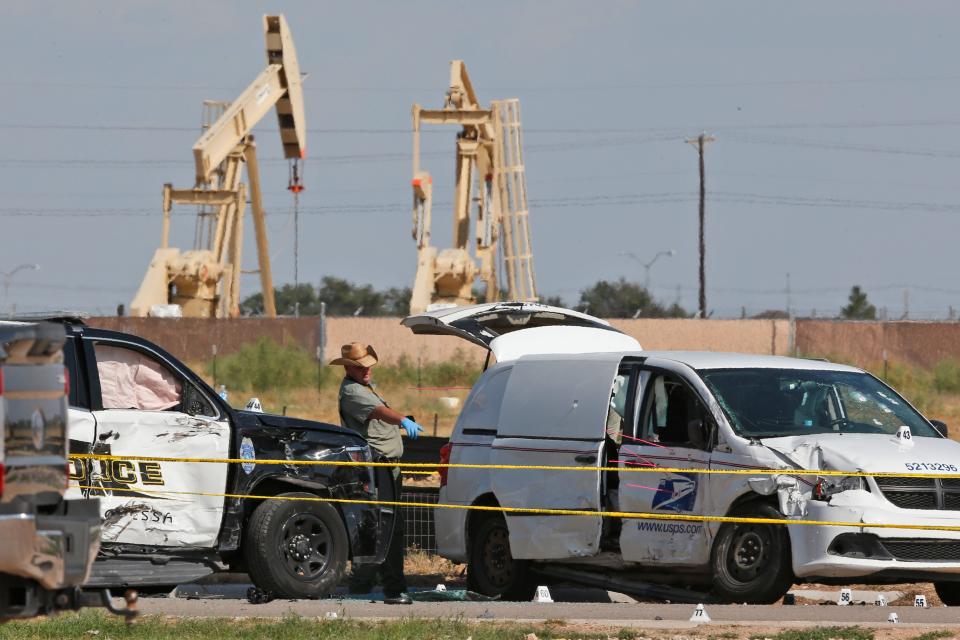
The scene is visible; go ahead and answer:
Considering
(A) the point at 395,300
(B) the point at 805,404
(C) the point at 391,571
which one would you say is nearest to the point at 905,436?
(B) the point at 805,404

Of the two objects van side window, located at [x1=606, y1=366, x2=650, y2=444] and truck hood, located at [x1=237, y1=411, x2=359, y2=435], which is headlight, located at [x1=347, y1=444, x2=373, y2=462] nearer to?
truck hood, located at [x1=237, y1=411, x2=359, y2=435]

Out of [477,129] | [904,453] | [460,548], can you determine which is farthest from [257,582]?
[477,129]

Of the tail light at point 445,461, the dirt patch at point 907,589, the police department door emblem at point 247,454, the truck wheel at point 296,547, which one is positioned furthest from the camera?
the tail light at point 445,461

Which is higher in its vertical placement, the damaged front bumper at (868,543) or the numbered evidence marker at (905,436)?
the numbered evidence marker at (905,436)

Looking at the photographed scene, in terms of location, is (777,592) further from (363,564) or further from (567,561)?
(363,564)

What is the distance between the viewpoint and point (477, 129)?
65.2 meters

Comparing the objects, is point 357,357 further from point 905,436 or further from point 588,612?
point 905,436

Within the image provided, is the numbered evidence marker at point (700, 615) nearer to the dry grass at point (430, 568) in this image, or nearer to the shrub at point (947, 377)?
the dry grass at point (430, 568)

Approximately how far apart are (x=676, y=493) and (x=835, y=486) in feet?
4.34

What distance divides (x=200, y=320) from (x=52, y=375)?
53.4m

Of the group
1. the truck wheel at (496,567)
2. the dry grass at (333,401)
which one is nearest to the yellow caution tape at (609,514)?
the truck wheel at (496,567)

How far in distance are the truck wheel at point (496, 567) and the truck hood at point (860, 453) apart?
2.71 metres

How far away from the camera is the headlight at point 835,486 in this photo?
476 inches

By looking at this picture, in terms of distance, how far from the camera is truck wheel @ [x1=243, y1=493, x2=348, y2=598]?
13211 millimetres
